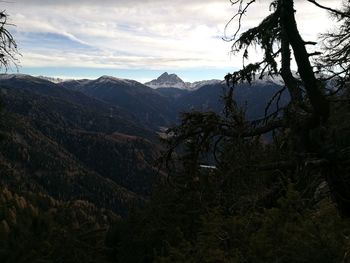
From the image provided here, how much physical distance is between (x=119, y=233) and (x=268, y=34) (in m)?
52.7

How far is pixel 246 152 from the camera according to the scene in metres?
6.52

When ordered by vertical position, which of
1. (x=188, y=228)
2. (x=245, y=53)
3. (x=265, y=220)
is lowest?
(x=188, y=228)

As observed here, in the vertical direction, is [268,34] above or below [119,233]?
above

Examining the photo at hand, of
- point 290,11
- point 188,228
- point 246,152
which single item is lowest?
point 188,228

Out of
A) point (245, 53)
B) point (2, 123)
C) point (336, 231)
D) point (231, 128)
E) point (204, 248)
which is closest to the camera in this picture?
point (336, 231)

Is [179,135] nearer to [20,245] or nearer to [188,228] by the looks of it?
[20,245]

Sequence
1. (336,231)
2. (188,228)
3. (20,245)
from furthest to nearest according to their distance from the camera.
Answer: (188,228), (20,245), (336,231)

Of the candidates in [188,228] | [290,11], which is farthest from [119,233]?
[290,11]

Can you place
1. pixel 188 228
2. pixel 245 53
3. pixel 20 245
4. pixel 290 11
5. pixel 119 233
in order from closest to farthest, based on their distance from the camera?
pixel 290 11 < pixel 245 53 < pixel 20 245 < pixel 188 228 < pixel 119 233

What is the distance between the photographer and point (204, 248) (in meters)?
7.54

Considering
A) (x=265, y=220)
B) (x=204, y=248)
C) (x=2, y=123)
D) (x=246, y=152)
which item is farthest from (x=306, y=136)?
(x=2, y=123)

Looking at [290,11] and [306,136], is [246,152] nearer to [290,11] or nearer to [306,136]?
[306,136]

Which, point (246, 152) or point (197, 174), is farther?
point (197, 174)

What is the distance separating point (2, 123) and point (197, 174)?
12.0 ft
